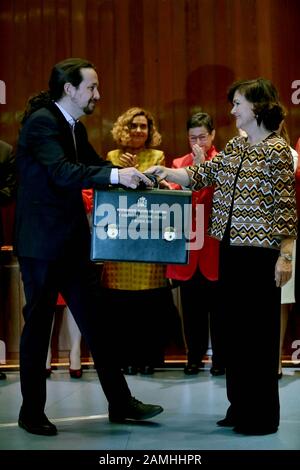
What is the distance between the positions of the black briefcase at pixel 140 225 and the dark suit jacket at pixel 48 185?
0.33 feet

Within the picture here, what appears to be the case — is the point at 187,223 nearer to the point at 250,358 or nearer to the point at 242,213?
the point at 242,213

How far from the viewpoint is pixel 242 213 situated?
2.86m

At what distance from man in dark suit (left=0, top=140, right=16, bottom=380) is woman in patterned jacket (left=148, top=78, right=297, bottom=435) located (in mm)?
1538

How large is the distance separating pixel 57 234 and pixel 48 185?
0.20 metres

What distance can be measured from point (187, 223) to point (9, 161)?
1.66m

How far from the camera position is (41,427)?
2.92 metres

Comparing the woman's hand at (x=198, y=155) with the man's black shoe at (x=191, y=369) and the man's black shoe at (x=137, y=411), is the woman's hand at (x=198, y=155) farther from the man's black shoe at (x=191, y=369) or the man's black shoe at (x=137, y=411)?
the man's black shoe at (x=137, y=411)

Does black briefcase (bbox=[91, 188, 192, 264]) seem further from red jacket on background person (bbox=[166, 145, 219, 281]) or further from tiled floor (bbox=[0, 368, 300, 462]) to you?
red jacket on background person (bbox=[166, 145, 219, 281])

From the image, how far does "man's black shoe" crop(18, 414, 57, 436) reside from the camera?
2.91m

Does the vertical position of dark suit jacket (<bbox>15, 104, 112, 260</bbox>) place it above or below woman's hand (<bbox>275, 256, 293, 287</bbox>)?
above

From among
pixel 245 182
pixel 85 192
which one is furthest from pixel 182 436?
pixel 85 192

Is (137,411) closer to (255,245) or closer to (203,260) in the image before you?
(255,245)

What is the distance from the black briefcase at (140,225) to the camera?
9.48 ft

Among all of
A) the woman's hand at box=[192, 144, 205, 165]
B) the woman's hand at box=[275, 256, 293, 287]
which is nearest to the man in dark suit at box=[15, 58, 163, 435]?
the woman's hand at box=[275, 256, 293, 287]
